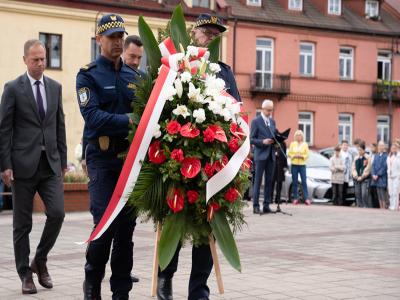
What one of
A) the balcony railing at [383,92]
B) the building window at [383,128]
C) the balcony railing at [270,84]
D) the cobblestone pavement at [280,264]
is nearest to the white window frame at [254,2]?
the balcony railing at [270,84]

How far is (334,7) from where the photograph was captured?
32.1 m

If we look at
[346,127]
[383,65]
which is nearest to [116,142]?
[346,127]

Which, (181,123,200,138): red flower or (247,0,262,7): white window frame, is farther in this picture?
(247,0,262,7): white window frame

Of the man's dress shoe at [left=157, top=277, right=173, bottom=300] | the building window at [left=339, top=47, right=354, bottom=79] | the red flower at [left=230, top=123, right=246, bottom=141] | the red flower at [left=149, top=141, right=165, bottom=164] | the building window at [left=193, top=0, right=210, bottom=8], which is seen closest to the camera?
the red flower at [left=149, top=141, right=165, bottom=164]

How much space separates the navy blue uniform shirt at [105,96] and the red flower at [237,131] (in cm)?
79

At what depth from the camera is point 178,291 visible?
16.9 feet

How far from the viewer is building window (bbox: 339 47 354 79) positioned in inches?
1251

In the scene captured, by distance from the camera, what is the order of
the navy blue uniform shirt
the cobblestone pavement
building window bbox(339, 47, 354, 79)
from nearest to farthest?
the navy blue uniform shirt → the cobblestone pavement → building window bbox(339, 47, 354, 79)

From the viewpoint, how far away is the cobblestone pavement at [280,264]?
5.09 metres

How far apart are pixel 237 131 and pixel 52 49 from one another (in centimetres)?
2285

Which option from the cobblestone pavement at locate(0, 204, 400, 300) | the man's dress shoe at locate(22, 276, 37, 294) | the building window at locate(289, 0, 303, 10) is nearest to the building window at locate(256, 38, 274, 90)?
the building window at locate(289, 0, 303, 10)

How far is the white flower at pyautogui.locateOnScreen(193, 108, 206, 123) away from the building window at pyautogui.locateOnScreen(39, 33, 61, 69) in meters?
22.8

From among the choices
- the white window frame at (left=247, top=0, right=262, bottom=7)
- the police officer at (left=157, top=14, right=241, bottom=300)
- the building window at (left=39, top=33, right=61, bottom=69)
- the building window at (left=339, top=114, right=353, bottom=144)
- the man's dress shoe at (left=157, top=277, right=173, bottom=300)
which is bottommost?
the man's dress shoe at (left=157, top=277, right=173, bottom=300)

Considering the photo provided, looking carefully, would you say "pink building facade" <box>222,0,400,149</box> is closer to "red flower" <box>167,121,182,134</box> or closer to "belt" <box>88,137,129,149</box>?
"belt" <box>88,137,129,149</box>
